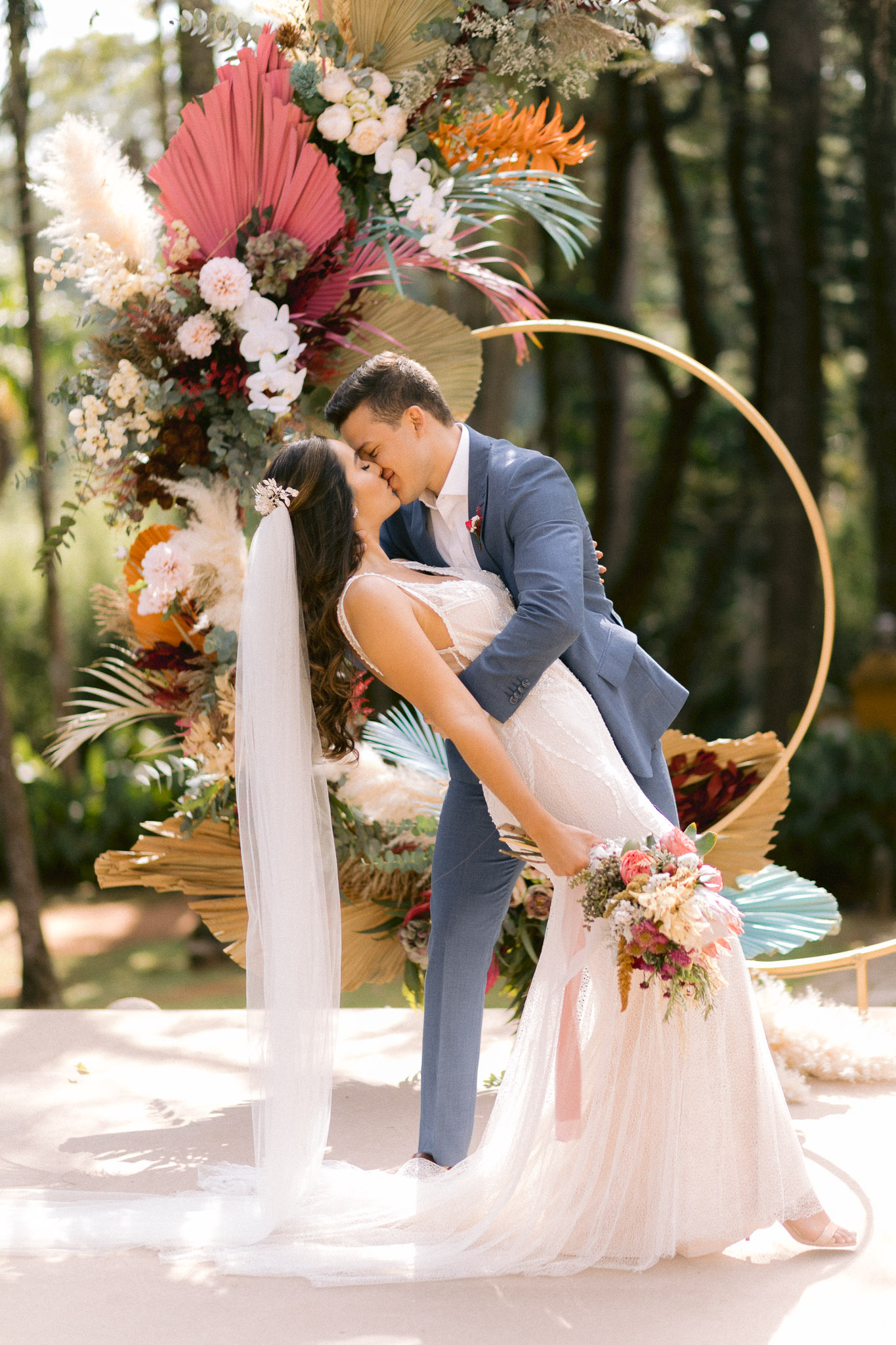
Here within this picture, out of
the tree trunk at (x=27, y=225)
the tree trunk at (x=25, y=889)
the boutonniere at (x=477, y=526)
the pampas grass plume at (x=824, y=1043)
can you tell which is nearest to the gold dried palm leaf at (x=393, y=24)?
the boutonniere at (x=477, y=526)

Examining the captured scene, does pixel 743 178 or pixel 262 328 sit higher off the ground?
pixel 743 178

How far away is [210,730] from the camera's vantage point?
2992 millimetres

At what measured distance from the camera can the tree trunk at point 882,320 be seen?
8977mm

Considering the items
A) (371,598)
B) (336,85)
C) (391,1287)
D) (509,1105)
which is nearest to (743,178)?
(336,85)

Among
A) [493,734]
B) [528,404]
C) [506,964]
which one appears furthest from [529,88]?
[528,404]

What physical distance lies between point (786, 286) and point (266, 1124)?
8.58m

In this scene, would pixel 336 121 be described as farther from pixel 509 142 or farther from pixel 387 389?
pixel 387 389

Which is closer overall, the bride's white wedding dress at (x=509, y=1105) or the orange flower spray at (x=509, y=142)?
the bride's white wedding dress at (x=509, y=1105)

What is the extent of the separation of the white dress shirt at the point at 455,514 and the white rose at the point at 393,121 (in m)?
0.78

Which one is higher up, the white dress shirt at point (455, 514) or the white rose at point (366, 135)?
the white rose at point (366, 135)

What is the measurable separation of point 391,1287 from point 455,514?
4.69 ft

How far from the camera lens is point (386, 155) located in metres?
2.87

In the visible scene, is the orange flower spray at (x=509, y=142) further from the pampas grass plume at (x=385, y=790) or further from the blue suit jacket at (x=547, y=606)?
the pampas grass plume at (x=385, y=790)

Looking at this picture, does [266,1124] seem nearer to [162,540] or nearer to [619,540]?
[162,540]
